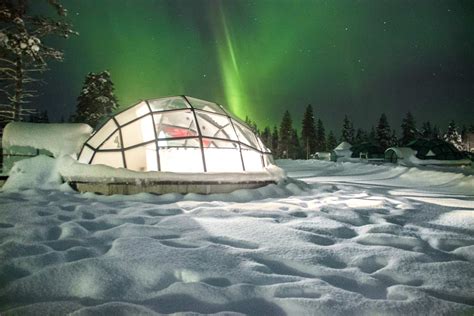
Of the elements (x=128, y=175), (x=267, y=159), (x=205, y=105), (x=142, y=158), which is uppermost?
(x=205, y=105)

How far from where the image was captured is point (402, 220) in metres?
Result: 4.58

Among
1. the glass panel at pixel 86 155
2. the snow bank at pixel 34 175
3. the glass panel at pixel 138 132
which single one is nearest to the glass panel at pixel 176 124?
the glass panel at pixel 138 132

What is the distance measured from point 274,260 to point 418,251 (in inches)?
61.6

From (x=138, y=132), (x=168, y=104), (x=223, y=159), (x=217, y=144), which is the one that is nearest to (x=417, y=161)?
(x=217, y=144)

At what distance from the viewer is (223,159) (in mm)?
7691

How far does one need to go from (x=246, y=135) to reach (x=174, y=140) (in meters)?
2.26

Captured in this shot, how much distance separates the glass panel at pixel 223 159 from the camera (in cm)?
746

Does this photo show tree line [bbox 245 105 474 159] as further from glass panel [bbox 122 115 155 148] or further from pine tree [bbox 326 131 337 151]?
glass panel [bbox 122 115 155 148]

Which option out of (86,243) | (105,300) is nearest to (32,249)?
(86,243)

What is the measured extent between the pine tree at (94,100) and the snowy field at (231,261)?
3153 cm

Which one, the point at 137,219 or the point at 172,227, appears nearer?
the point at 172,227

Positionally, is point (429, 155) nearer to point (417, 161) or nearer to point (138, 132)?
point (417, 161)

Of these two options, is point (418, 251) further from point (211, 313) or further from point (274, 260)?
point (211, 313)

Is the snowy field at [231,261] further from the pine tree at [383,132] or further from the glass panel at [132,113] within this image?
the pine tree at [383,132]
